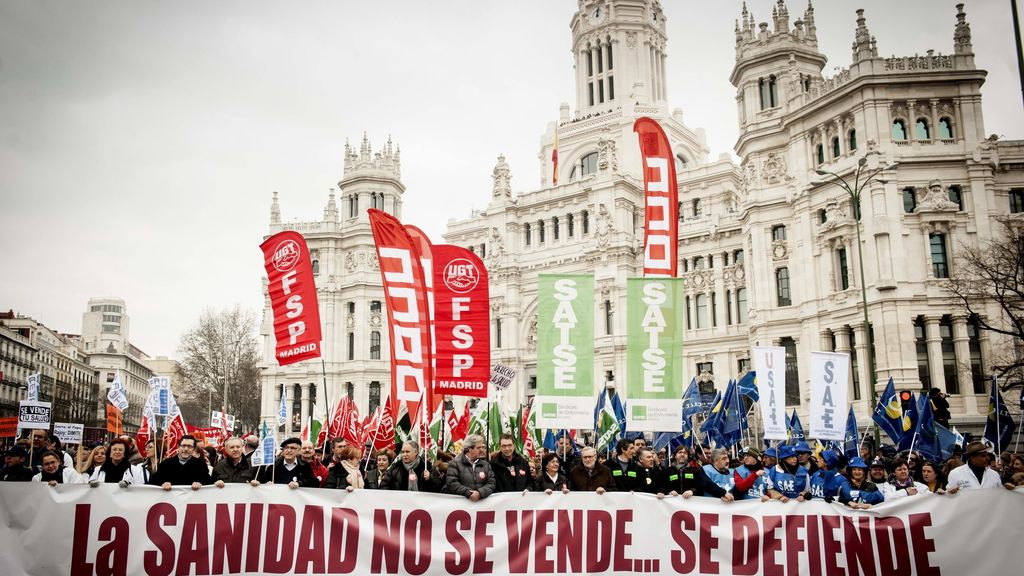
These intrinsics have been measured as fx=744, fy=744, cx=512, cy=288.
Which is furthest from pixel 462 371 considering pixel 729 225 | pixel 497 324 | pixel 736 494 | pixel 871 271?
pixel 497 324

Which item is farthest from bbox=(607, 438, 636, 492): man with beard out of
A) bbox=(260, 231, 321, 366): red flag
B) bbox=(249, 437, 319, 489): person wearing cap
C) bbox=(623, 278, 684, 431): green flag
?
bbox=(260, 231, 321, 366): red flag

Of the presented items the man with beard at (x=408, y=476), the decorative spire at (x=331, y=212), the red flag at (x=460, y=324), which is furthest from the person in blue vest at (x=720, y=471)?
the decorative spire at (x=331, y=212)

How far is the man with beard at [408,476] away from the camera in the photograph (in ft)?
32.1

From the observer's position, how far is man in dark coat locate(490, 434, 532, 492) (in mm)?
10242

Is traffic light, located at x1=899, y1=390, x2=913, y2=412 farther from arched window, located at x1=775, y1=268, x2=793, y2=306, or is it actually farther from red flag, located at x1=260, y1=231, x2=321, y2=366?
arched window, located at x1=775, y1=268, x2=793, y2=306

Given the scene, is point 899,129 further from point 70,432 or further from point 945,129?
point 70,432

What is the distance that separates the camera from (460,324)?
14.6 meters

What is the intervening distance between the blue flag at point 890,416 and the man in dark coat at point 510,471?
12.1 m

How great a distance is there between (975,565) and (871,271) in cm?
2937

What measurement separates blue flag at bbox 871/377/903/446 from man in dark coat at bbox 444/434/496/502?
12931 millimetres

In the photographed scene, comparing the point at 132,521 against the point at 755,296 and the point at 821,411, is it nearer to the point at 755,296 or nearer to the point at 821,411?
the point at 821,411

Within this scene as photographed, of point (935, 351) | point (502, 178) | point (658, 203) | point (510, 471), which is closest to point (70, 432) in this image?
point (510, 471)

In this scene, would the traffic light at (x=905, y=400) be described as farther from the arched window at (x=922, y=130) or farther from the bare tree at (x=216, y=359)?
the bare tree at (x=216, y=359)

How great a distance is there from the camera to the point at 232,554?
27.9ft
